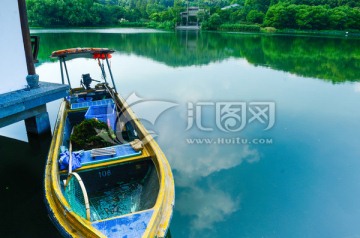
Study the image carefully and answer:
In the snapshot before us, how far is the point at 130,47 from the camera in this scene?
26.8m

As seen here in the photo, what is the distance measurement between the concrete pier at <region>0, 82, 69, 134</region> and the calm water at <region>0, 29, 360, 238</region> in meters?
0.53

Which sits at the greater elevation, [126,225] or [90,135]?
[90,135]

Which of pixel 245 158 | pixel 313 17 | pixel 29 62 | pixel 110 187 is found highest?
pixel 313 17

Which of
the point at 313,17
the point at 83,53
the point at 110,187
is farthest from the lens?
the point at 313,17

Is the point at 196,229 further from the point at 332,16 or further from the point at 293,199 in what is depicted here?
the point at 332,16

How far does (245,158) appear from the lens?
7188 millimetres

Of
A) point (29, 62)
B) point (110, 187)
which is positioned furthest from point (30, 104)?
point (110, 187)

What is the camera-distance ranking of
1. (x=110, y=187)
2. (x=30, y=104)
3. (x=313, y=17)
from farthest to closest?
(x=313, y=17) → (x=30, y=104) → (x=110, y=187)

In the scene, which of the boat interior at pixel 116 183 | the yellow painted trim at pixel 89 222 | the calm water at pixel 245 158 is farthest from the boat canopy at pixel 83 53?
the boat interior at pixel 116 183

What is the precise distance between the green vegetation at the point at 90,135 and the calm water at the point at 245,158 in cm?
126

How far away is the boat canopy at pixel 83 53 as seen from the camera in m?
8.18

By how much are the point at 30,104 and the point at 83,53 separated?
3.11 m

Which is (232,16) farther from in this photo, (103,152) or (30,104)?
(103,152)

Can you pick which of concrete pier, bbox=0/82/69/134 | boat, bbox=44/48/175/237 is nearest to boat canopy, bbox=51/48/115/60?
concrete pier, bbox=0/82/69/134
